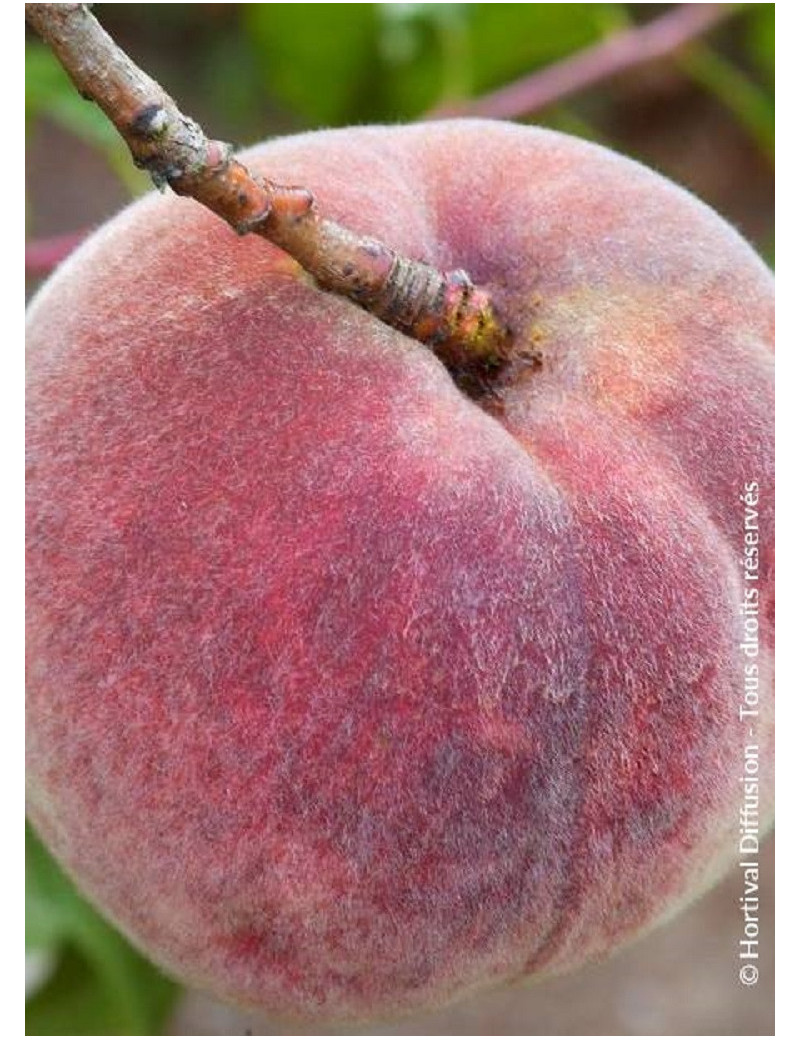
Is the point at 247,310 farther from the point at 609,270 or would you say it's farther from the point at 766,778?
the point at 766,778

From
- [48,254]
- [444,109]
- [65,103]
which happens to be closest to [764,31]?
[444,109]

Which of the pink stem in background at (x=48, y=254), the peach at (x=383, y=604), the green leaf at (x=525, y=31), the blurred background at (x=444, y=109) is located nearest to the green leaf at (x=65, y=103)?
the blurred background at (x=444, y=109)

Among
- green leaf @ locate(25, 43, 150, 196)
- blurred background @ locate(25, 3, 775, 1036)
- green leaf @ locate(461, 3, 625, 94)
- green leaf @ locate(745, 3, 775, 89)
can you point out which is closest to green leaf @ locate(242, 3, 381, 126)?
blurred background @ locate(25, 3, 775, 1036)

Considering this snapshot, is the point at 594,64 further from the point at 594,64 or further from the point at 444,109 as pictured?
the point at 444,109

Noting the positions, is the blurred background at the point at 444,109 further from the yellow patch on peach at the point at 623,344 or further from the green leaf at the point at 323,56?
the yellow patch on peach at the point at 623,344

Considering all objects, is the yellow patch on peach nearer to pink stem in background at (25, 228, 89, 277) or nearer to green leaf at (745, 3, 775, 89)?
→ pink stem in background at (25, 228, 89, 277)
